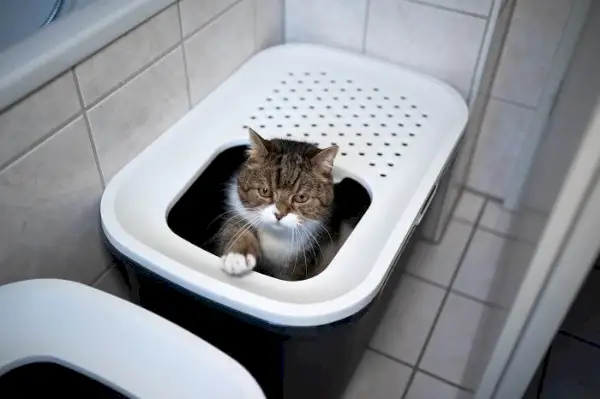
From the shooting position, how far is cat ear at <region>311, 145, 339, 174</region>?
0.86 meters

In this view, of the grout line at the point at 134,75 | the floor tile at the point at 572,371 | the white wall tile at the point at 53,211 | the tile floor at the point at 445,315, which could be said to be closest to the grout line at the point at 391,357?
the tile floor at the point at 445,315

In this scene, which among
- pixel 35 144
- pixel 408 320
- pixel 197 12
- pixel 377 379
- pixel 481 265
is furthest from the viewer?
pixel 481 265

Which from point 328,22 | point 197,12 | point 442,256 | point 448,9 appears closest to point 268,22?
point 328,22

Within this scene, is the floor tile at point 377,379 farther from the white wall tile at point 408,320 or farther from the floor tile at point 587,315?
the floor tile at point 587,315

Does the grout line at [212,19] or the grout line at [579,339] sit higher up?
the grout line at [212,19]

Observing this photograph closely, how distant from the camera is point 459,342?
49.3 inches

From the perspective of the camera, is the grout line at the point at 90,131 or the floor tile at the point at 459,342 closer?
the grout line at the point at 90,131

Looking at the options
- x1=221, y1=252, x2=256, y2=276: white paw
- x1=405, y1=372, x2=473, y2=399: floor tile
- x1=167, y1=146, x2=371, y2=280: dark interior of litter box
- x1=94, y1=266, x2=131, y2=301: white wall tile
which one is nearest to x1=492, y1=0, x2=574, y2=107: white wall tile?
x1=167, y1=146, x2=371, y2=280: dark interior of litter box

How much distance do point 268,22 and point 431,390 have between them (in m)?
0.85

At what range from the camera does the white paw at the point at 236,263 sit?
778mm

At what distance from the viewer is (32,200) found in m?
0.75

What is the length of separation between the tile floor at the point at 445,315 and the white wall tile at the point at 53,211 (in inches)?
24.6

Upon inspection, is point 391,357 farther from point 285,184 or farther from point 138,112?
point 138,112

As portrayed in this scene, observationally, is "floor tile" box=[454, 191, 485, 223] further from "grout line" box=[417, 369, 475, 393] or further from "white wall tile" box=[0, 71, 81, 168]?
"white wall tile" box=[0, 71, 81, 168]
